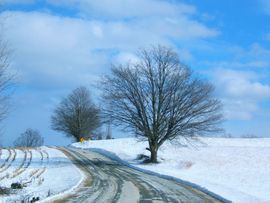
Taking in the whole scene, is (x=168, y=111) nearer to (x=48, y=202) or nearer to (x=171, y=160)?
(x=171, y=160)

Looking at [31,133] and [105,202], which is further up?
[31,133]

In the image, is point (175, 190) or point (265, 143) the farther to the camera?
point (265, 143)

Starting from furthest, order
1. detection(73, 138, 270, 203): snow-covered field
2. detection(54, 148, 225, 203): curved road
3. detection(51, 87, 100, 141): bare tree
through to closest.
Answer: detection(51, 87, 100, 141): bare tree
detection(73, 138, 270, 203): snow-covered field
detection(54, 148, 225, 203): curved road

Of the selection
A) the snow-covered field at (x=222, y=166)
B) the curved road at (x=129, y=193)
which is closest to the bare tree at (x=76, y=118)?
the snow-covered field at (x=222, y=166)

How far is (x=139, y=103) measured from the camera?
1757 inches

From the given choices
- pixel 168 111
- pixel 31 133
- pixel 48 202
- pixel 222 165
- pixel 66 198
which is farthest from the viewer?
pixel 31 133

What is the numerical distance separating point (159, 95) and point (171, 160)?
244 inches

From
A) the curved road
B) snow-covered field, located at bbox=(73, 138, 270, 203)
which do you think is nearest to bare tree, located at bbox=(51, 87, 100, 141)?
snow-covered field, located at bbox=(73, 138, 270, 203)

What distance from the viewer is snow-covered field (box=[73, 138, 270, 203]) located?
23.9m

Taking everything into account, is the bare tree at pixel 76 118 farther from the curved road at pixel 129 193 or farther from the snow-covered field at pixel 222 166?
the curved road at pixel 129 193

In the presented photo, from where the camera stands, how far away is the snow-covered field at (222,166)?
23875 millimetres

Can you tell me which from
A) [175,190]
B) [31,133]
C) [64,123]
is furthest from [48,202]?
[31,133]

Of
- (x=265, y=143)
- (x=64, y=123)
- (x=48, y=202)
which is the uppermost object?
(x=64, y=123)

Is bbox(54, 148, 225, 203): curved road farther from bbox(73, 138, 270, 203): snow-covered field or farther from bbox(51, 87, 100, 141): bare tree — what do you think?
bbox(51, 87, 100, 141): bare tree
